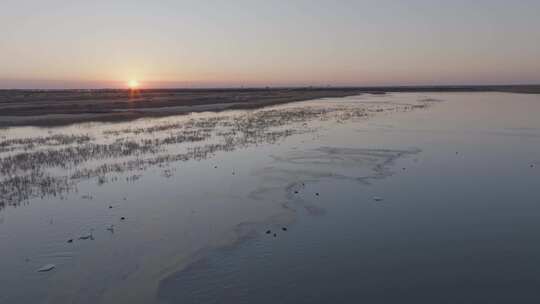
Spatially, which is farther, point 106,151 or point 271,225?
point 106,151

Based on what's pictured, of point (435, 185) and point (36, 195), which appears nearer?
point (36, 195)

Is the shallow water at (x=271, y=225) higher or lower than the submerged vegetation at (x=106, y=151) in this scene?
lower

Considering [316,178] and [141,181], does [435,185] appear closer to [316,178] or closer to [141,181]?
[316,178]

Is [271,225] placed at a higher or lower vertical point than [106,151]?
lower

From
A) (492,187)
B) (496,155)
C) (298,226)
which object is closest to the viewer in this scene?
(298,226)

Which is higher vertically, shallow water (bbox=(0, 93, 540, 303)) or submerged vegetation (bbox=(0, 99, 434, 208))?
submerged vegetation (bbox=(0, 99, 434, 208))

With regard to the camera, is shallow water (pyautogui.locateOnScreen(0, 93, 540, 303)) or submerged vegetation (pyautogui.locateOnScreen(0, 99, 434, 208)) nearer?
shallow water (pyautogui.locateOnScreen(0, 93, 540, 303))

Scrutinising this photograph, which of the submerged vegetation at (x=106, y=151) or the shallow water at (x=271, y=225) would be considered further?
the submerged vegetation at (x=106, y=151)

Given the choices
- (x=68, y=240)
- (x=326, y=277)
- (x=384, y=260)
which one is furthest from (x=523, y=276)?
(x=68, y=240)
